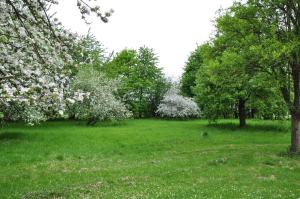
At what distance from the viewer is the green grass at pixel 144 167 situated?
12102 mm

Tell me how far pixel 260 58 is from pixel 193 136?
12.5 m

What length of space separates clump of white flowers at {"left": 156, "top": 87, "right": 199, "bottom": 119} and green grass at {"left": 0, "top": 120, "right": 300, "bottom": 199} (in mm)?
26162

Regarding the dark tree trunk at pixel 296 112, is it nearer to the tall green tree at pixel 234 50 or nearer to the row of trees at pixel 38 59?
the tall green tree at pixel 234 50

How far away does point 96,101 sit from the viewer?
125ft

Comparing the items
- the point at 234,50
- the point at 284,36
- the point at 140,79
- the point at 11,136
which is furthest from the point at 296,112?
the point at 140,79

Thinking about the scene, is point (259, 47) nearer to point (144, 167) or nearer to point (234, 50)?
point (234, 50)

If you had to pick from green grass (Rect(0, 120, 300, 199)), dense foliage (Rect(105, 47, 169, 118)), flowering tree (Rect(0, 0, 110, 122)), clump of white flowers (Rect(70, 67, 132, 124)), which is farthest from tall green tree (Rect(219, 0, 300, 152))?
dense foliage (Rect(105, 47, 169, 118))

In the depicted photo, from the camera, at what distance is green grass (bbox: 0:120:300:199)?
12102mm

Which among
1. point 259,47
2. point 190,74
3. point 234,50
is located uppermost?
point 190,74

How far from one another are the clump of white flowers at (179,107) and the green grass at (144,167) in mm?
26162


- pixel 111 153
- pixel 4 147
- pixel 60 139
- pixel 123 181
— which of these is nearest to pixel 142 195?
pixel 123 181

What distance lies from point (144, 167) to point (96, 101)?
22085 millimetres

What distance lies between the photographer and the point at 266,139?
28547mm

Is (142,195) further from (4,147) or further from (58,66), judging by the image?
(4,147)
